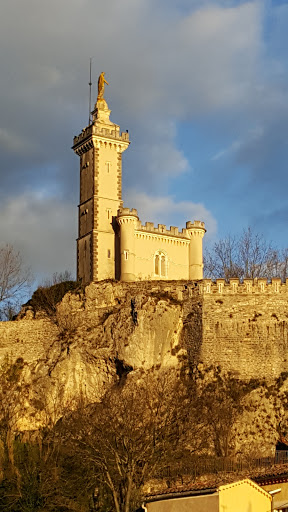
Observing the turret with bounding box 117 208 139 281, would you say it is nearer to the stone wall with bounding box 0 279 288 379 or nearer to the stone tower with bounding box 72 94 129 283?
the stone tower with bounding box 72 94 129 283

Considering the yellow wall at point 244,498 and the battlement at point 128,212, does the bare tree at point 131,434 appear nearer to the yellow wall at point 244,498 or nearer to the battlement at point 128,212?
the yellow wall at point 244,498

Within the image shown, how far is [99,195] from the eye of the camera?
2805 inches

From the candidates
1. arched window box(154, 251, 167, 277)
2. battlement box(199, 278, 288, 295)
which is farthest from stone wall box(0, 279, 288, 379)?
arched window box(154, 251, 167, 277)

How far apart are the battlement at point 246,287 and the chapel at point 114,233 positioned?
7.69 meters

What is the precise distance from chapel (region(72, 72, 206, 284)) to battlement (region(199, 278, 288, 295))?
7.69 metres

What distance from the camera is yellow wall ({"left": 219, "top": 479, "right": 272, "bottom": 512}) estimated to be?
36.3 meters

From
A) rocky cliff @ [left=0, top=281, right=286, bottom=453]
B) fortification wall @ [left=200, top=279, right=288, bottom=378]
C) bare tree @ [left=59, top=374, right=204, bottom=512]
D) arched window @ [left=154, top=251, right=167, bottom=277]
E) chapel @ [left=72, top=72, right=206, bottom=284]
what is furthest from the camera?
arched window @ [left=154, top=251, right=167, bottom=277]

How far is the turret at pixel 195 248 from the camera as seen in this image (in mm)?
71875

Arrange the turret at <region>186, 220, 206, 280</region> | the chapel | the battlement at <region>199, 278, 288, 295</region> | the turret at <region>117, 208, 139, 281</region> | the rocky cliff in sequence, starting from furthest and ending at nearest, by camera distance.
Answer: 1. the turret at <region>186, 220, 206, 280</region>
2. the chapel
3. the turret at <region>117, 208, 139, 281</region>
4. the battlement at <region>199, 278, 288, 295</region>
5. the rocky cliff

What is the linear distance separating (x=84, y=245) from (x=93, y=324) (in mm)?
8428

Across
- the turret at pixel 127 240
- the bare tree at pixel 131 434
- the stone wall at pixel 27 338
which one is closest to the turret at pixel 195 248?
the turret at pixel 127 240

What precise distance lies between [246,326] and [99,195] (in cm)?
1612

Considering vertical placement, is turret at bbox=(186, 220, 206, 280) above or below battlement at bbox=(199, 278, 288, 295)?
above

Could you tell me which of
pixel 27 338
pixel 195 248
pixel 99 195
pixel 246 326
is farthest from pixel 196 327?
pixel 99 195
